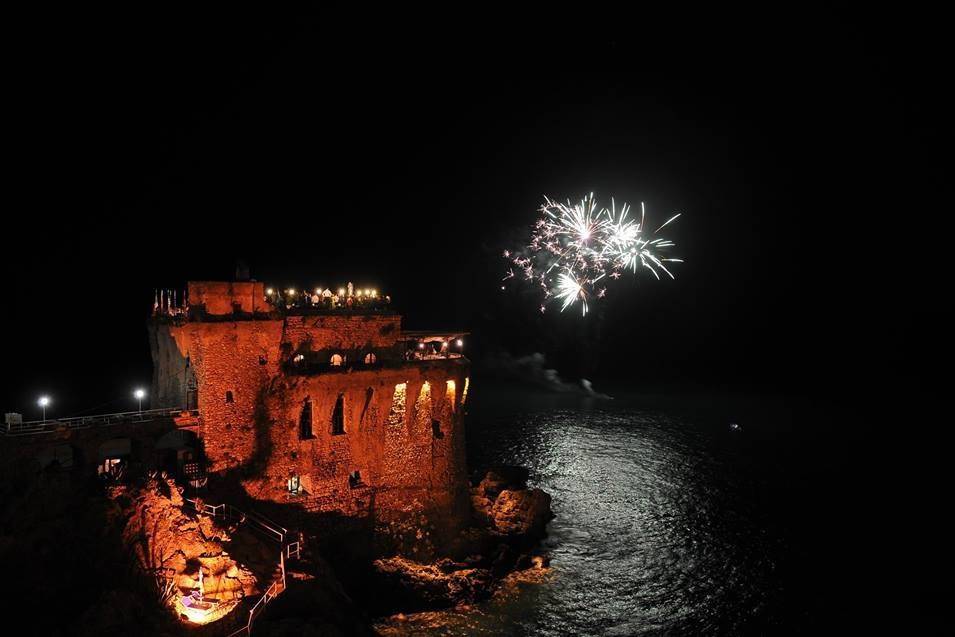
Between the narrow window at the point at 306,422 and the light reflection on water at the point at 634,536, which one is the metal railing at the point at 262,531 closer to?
the narrow window at the point at 306,422

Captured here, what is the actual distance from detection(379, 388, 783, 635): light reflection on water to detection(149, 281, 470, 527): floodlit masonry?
24.3 feet

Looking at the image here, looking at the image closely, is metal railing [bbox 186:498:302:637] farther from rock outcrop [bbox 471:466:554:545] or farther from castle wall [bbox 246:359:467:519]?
rock outcrop [bbox 471:466:554:545]

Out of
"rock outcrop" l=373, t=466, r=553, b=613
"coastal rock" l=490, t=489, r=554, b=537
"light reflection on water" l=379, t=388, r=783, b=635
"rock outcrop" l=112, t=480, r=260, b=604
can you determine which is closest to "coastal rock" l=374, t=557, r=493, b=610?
"rock outcrop" l=373, t=466, r=553, b=613

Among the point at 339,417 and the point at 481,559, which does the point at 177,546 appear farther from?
the point at 481,559

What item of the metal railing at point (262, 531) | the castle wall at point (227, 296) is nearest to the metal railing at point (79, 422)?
the metal railing at point (262, 531)

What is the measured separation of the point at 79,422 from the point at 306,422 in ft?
33.9

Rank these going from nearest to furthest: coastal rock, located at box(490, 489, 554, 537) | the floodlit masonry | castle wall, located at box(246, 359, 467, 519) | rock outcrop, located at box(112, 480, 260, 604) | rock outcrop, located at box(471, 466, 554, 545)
A: 1. rock outcrop, located at box(112, 480, 260, 604)
2. the floodlit masonry
3. castle wall, located at box(246, 359, 467, 519)
4. rock outcrop, located at box(471, 466, 554, 545)
5. coastal rock, located at box(490, 489, 554, 537)

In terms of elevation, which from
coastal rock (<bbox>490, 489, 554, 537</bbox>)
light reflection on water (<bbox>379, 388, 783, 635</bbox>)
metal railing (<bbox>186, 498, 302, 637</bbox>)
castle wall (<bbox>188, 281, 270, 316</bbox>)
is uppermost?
castle wall (<bbox>188, 281, 270, 316</bbox>)

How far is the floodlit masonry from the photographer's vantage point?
30.2 metres

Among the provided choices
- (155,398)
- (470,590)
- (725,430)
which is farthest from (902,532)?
(155,398)

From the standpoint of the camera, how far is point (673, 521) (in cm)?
4722

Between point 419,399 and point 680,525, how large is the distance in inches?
912

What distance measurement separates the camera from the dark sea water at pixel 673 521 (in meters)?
34.4

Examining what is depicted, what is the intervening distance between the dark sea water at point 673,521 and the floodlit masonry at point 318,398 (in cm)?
753
